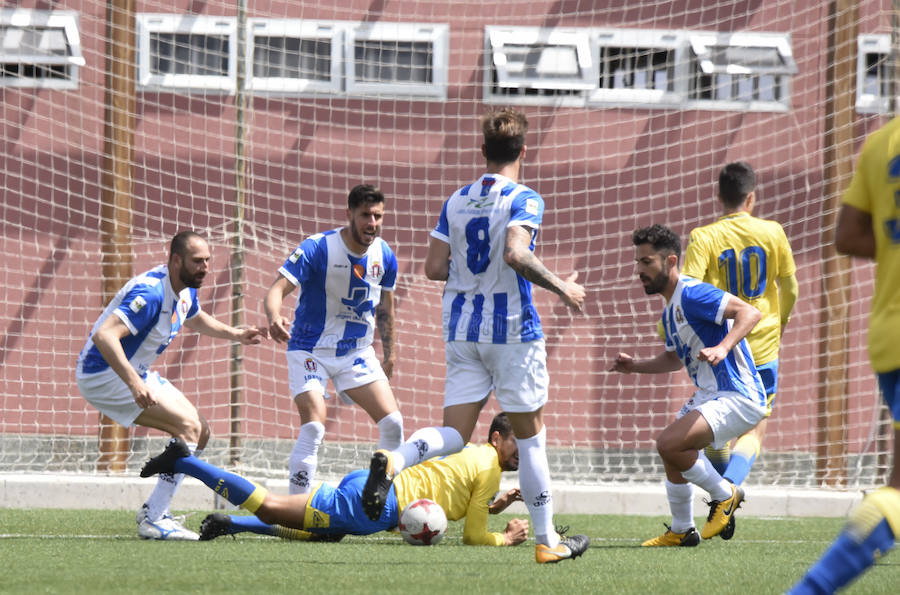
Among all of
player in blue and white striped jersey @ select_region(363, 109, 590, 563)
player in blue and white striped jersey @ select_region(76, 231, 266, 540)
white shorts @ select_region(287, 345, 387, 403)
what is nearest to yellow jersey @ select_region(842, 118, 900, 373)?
player in blue and white striped jersey @ select_region(363, 109, 590, 563)

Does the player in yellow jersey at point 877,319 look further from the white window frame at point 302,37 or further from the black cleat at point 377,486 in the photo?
the white window frame at point 302,37

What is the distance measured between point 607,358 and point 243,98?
12.6 ft

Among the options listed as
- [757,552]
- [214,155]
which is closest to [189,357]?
[214,155]

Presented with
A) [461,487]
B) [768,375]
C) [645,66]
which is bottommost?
[461,487]

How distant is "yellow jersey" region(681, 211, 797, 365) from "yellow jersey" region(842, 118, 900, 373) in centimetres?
342

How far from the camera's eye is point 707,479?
5684mm

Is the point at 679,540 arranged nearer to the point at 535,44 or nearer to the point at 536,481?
the point at 536,481

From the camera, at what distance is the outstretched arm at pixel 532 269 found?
4.42m

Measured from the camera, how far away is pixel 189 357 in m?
10.2

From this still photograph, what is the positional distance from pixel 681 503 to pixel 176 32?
19.6 ft

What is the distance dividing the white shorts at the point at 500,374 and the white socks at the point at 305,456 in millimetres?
1646

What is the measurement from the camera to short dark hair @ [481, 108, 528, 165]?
15.6 feet

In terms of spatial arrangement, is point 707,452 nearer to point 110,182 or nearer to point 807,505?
point 807,505

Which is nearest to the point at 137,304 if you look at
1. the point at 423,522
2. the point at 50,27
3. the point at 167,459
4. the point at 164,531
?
the point at 167,459
